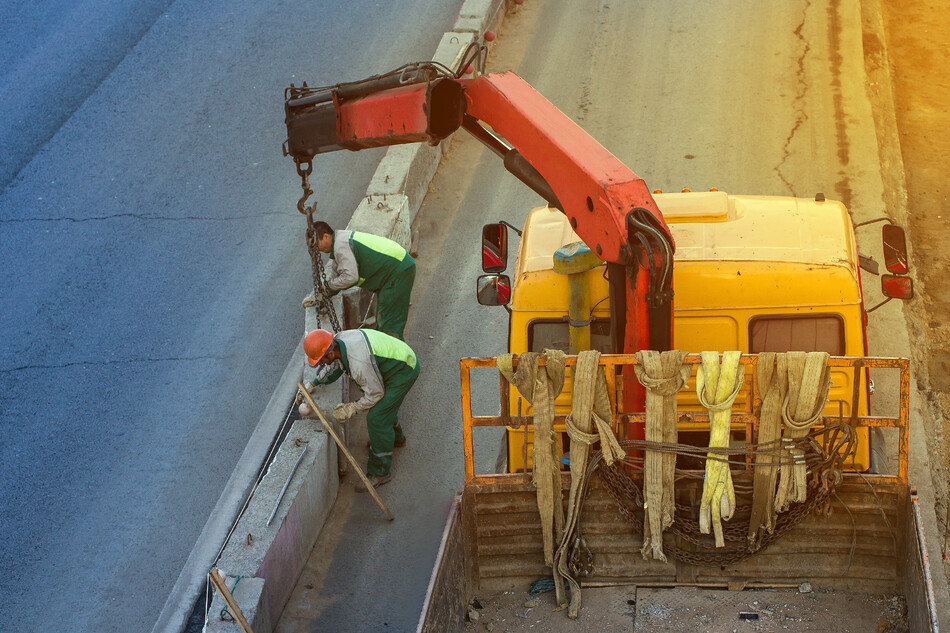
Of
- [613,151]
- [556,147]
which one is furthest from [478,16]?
[556,147]

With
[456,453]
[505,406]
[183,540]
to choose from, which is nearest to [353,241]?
[456,453]

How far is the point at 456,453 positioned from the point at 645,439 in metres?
3.16

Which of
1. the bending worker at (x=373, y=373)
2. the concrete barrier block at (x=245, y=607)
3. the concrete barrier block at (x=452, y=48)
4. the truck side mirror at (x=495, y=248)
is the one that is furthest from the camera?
the concrete barrier block at (x=452, y=48)

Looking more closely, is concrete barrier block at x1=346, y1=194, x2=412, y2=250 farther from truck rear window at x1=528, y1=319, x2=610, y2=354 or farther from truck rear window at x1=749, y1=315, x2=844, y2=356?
truck rear window at x1=749, y1=315, x2=844, y2=356

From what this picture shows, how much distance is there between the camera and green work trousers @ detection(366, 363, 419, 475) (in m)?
8.11

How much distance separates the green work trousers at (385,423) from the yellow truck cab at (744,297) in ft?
6.00

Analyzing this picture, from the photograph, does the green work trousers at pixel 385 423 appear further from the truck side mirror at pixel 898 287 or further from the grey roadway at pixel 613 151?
the truck side mirror at pixel 898 287

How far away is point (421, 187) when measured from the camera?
11492mm

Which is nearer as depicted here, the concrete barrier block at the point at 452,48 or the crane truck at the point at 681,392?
the crane truck at the point at 681,392

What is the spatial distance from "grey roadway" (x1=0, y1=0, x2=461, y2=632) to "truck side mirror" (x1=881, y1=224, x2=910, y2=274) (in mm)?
5263

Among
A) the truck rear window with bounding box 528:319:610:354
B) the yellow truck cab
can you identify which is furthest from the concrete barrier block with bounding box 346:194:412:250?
the truck rear window with bounding box 528:319:610:354

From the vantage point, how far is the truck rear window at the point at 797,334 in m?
5.99

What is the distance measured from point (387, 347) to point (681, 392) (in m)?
2.68

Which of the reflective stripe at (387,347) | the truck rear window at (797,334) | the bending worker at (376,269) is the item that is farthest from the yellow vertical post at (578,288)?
the bending worker at (376,269)
